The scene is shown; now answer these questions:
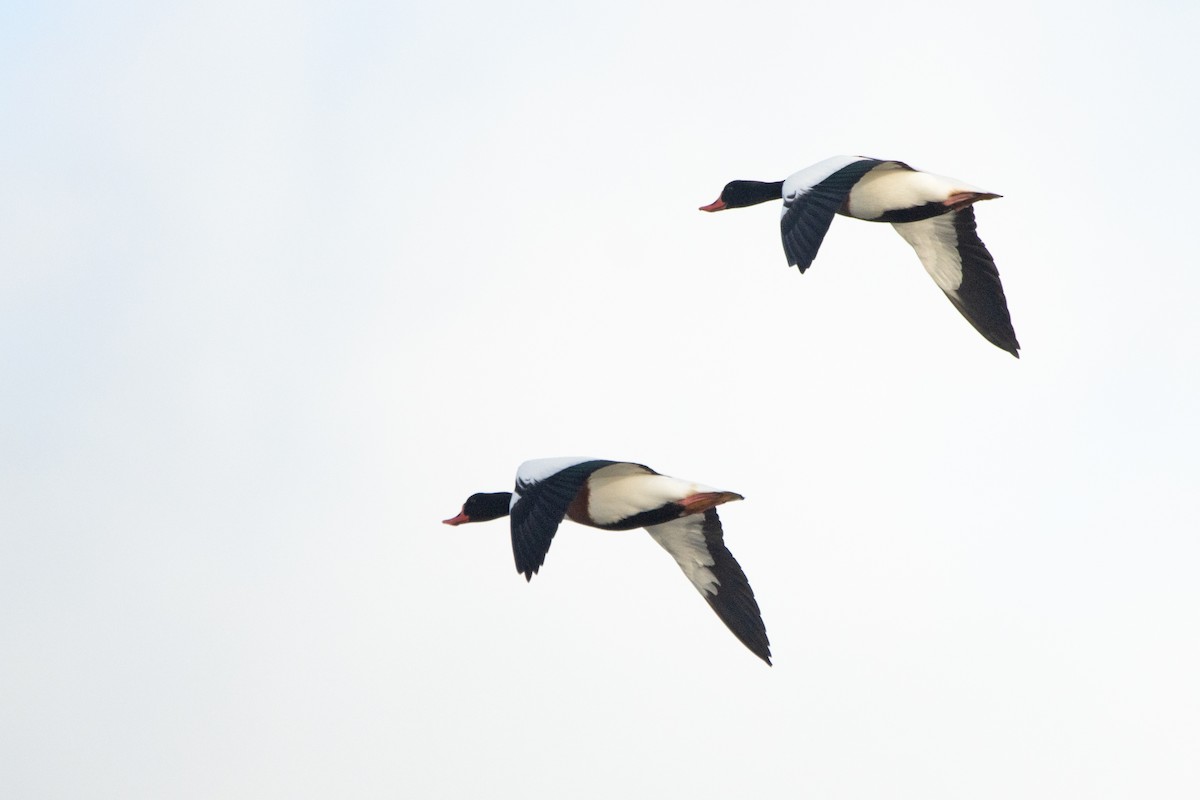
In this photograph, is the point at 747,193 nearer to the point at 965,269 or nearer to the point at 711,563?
the point at 965,269

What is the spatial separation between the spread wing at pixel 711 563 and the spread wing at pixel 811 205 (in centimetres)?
247

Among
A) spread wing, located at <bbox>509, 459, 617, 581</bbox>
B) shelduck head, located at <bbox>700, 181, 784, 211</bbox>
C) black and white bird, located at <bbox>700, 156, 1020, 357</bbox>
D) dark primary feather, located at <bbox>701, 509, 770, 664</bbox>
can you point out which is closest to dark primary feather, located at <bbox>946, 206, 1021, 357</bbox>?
black and white bird, located at <bbox>700, 156, 1020, 357</bbox>

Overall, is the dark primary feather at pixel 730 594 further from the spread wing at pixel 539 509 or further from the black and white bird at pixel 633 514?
the spread wing at pixel 539 509

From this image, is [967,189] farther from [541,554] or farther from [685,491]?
[541,554]

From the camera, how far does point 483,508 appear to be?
14570mm

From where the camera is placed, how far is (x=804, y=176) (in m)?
13.5

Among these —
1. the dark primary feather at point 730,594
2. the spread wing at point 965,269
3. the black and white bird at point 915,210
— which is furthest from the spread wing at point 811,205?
the dark primary feather at point 730,594

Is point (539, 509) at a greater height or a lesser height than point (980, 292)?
lesser

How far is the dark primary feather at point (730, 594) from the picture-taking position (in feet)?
44.9

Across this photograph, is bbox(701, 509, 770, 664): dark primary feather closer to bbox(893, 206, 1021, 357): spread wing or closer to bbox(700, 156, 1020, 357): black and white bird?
bbox(700, 156, 1020, 357): black and white bird

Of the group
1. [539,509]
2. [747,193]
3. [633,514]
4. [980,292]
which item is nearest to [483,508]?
[633,514]

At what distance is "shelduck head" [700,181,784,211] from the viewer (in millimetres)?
15945

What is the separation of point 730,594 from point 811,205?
117 inches

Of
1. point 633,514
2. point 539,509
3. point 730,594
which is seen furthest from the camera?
point 730,594
